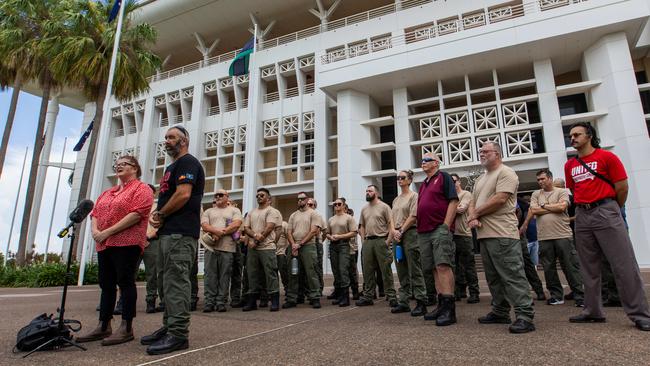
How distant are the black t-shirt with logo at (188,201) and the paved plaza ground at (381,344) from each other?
98 centimetres

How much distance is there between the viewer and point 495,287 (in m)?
3.83

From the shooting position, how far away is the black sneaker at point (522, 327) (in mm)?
3232

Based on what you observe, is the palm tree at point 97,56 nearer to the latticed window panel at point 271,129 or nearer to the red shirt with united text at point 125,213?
the latticed window panel at point 271,129

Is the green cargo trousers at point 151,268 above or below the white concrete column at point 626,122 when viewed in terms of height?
below

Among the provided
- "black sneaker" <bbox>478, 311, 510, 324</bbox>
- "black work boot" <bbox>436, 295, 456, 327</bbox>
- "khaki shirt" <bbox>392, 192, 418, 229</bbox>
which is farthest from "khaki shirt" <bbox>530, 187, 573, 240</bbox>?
"black work boot" <bbox>436, 295, 456, 327</bbox>

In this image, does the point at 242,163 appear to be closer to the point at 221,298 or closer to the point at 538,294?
the point at 221,298

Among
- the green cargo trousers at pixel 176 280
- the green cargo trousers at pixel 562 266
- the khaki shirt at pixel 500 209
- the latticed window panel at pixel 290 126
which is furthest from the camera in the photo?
the latticed window panel at pixel 290 126

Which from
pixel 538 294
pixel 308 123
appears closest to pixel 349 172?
pixel 308 123

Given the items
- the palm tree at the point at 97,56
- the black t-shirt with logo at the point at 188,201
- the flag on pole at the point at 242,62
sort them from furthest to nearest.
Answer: the flag on pole at the point at 242,62
the palm tree at the point at 97,56
the black t-shirt with logo at the point at 188,201

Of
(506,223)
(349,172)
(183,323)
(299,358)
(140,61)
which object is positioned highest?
(140,61)

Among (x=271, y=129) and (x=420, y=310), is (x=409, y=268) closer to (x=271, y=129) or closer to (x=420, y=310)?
(x=420, y=310)

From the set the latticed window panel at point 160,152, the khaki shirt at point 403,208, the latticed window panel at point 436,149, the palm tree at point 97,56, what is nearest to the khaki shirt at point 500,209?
the khaki shirt at point 403,208

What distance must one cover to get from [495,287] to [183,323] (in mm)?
3036

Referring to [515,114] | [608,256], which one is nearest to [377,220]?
[608,256]
